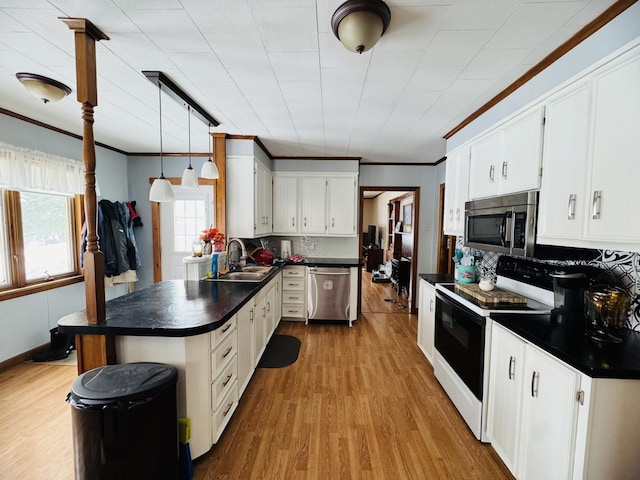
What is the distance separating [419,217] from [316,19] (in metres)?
3.62

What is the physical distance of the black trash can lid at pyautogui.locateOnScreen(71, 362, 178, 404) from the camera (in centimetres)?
126

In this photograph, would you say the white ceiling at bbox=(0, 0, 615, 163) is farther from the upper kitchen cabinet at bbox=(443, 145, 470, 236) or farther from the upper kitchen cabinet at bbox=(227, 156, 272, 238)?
the upper kitchen cabinet at bbox=(227, 156, 272, 238)

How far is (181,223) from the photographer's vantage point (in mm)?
4262

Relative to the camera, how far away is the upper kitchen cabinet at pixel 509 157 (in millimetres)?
1750

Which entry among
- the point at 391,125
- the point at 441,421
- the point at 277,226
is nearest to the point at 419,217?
the point at 391,125

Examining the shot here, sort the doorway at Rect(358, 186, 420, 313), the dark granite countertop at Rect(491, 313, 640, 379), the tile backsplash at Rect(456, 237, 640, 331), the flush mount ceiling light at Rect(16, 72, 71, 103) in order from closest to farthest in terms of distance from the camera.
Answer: the dark granite countertop at Rect(491, 313, 640, 379) → the tile backsplash at Rect(456, 237, 640, 331) → the flush mount ceiling light at Rect(16, 72, 71, 103) → the doorway at Rect(358, 186, 420, 313)

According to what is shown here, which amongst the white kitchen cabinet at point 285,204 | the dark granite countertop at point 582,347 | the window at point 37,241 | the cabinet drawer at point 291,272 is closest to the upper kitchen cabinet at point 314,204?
the white kitchen cabinet at point 285,204

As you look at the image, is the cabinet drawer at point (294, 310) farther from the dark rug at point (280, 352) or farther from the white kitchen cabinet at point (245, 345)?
the white kitchen cabinet at point (245, 345)

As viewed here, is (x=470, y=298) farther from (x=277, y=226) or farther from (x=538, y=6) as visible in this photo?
(x=277, y=226)

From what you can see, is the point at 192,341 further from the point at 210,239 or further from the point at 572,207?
the point at 572,207

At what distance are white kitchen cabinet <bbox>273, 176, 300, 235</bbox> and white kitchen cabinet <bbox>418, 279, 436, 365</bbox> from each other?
2165 mm

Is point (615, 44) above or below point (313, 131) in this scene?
below

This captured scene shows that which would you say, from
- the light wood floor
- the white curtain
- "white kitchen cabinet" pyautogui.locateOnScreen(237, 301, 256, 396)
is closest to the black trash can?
the light wood floor

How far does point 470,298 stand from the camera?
2.05 m
